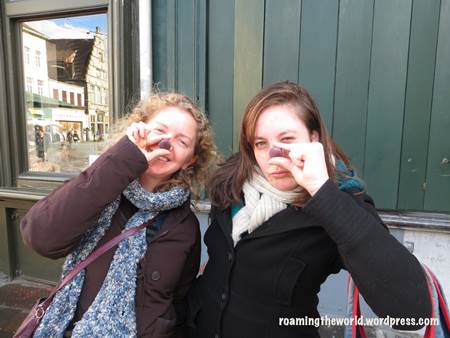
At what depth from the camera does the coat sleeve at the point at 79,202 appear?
109cm

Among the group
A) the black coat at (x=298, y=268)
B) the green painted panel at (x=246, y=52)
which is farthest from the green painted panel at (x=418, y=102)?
the black coat at (x=298, y=268)

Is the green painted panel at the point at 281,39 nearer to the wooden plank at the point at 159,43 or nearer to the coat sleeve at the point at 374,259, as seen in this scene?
the wooden plank at the point at 159,43

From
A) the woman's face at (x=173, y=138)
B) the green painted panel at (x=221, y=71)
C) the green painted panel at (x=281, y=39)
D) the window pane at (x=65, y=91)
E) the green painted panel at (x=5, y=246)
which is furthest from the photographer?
the green painted panel at (x=5, y=246)

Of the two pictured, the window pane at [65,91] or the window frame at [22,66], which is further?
the window pane at [65,91]

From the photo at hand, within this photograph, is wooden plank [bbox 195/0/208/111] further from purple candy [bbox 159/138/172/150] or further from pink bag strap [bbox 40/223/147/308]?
pink bag strap [bbox 40/223/147/308]

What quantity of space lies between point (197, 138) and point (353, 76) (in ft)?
5.19

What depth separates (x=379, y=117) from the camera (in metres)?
2.40

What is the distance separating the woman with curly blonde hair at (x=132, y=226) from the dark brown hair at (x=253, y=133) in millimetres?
178

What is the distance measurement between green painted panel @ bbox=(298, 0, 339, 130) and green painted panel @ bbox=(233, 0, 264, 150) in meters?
0.35

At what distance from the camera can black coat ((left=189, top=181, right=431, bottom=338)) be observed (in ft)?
2.97

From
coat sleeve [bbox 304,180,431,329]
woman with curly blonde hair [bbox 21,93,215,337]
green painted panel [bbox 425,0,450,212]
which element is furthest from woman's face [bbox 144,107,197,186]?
green painted panel [bbox 425,0,450,212]

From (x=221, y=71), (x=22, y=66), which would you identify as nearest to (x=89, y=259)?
(x=221, y=71)

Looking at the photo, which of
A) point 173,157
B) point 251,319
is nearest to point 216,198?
point 173,157

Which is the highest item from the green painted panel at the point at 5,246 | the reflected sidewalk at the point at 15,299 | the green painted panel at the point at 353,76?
the green painted panel at the point at 353,76
